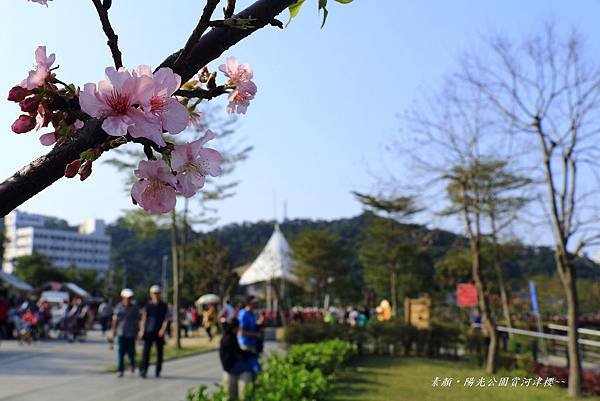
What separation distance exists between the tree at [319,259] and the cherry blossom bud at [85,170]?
46.8 metres

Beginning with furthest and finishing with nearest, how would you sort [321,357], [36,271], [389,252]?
[36,271] → [389,252] → [321,357]

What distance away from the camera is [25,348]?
16.6 metres

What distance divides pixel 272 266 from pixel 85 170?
31.9 m

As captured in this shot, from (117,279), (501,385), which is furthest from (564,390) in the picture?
(117,279)

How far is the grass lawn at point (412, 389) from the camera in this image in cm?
904

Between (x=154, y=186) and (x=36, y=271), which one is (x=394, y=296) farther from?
(x=36, y=271)

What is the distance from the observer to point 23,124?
1.32 meters

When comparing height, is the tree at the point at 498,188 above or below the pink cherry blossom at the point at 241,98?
above

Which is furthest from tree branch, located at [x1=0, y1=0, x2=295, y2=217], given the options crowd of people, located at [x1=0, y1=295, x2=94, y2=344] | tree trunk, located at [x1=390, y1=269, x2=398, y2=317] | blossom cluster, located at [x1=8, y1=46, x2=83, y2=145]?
tree trunk, located at [x1=390, y1=269, x2=398, y2=317]

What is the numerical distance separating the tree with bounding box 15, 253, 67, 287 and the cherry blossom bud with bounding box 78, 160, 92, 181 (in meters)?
69.0

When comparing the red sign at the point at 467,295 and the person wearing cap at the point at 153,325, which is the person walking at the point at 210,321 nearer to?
the red sign at the point at 467,295

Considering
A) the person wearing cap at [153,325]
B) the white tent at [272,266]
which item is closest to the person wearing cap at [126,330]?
the person wearing cap at [153,325]

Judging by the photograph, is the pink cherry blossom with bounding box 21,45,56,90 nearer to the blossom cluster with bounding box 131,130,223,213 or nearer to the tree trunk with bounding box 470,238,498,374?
the blossom cluster with bounding box 131,130,223,213

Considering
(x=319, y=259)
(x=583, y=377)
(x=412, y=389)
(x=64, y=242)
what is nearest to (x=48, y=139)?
(x=412, y=389)
